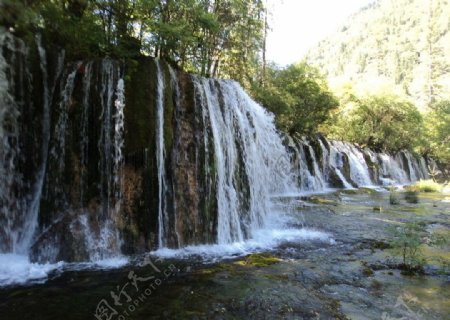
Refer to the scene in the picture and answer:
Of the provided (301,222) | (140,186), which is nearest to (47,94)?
(140,186)

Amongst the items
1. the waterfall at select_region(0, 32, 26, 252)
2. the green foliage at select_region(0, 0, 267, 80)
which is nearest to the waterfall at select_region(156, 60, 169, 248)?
the green foliage at select_region(0, 0, 267, 80)

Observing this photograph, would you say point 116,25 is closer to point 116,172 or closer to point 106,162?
point 106,162

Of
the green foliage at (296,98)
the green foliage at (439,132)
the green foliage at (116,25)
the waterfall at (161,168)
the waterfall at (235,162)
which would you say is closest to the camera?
the green foliage at (116,25)

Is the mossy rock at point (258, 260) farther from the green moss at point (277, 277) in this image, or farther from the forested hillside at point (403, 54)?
the forested hillside at point (403, 54)

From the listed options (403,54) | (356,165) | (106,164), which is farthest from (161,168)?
(403,54)

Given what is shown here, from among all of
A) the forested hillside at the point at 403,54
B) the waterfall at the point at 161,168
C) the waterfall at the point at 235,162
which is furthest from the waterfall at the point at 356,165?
the waterfall at the point at 161,168

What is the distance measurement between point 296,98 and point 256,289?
649 inches

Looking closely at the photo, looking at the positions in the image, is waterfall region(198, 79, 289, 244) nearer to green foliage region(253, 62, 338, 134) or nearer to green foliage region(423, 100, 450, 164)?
green foliage region(253, 62, 338, 134)

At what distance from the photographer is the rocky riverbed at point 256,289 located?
15.6 feet

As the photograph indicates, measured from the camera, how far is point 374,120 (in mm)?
34406

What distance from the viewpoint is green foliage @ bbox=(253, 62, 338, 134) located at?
19359 millimetres

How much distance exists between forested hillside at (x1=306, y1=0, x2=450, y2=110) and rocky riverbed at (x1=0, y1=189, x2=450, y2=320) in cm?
3186

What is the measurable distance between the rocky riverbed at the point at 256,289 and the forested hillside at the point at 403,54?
1254 inches

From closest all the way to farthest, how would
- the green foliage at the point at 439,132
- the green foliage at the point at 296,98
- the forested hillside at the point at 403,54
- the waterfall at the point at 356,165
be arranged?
1. the green foliage at the point at 296,98
2. the waterfall at the point at 356,165
3. the green foliage at the point at 439,132
4. the forested hillside at the point at 403,54
